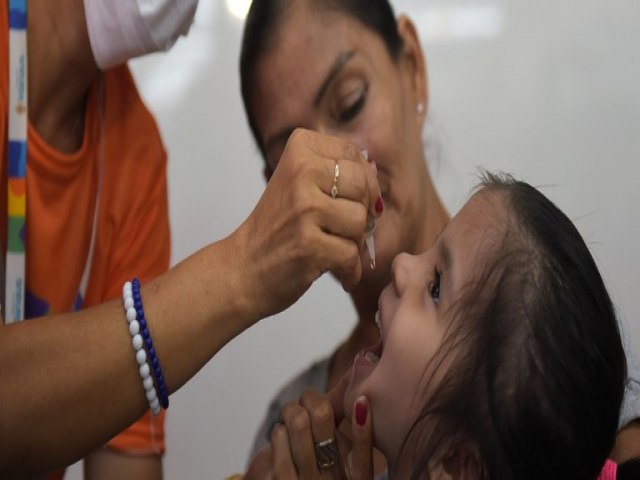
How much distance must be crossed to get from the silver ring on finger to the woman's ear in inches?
20.8

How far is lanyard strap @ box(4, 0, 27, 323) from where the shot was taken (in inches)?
32.7

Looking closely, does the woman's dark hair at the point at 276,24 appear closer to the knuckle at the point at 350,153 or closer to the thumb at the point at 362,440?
the knuckle at the point at 350,153

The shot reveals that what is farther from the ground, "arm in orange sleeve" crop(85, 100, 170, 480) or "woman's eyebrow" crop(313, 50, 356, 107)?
"woman's eyebrow" crop(313, 50, 356, 107)

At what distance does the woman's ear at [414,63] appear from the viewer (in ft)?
3.62

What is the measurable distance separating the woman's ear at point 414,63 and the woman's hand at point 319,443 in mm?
506

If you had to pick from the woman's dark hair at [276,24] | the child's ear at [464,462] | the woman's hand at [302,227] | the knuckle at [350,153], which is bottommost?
the child's ear at [464,462]

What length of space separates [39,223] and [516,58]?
92 cm

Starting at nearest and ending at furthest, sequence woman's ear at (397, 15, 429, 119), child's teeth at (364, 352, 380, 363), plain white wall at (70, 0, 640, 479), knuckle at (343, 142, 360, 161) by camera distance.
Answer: knuckle at (343, 142, 360, 161)
child's teeth at (364, 352, 380, 363)
woman's ear at (397, 15, 429, 119)
plain white wall at (70, 0, 640, 479)

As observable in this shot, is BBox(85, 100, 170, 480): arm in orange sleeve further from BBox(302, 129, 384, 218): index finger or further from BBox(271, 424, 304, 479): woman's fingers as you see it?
BBox(302, 129, 384, 218): index finger

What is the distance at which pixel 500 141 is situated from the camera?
1.40 meters

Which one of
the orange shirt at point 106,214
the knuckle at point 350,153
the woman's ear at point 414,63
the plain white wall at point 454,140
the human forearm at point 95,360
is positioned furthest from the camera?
the plain white wall at point 454,140

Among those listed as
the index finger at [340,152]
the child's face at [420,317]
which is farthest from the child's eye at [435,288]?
the index finger at [340,152]

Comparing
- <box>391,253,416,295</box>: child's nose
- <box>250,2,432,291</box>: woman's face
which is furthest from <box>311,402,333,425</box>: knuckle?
<box>250,2,432,291</box>: woman's face

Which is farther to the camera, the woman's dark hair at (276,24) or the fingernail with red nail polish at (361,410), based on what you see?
the woman's dark hair at (276,24)
